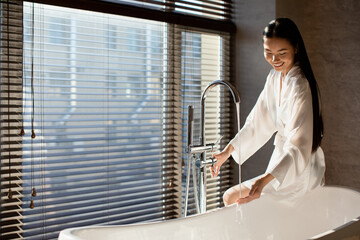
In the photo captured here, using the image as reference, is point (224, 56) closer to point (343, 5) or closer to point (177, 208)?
point (343, 5)

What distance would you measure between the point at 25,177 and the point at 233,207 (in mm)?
1143

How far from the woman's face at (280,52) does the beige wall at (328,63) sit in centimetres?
88

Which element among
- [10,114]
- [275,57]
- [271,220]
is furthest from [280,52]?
[10,114]

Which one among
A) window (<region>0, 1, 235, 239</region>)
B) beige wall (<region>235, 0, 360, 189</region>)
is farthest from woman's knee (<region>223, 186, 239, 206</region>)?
beige wall (<region>235, 0, 360, 189</region>)

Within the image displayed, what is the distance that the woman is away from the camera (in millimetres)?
2035

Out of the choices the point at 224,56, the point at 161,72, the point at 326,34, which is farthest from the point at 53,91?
the point at 326,34

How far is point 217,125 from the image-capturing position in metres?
3.31

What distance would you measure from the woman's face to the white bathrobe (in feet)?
0.20

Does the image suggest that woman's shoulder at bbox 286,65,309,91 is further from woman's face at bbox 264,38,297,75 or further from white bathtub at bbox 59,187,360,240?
white bathtub at bbox 59,187,360,240

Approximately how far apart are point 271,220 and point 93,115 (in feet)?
4.04

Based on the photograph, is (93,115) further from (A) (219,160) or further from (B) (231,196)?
(B) (231,196)

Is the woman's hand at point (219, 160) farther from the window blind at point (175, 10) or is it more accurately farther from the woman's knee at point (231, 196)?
the window blind at point (175, 10)

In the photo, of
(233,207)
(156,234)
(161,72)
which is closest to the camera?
(156,234)

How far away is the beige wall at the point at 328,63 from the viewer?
10.3 feet
